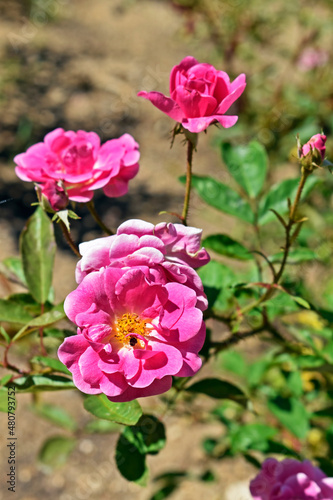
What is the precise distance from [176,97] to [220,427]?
1690mm

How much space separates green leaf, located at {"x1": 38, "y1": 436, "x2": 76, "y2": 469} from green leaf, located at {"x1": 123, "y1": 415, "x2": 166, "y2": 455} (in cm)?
81

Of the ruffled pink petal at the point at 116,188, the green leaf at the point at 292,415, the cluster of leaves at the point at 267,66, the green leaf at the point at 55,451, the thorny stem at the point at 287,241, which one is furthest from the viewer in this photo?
the cluster of leaves at the point at 267,66

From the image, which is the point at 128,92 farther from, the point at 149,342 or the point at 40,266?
the point at 149,342

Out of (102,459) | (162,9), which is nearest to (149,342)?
(102,459)

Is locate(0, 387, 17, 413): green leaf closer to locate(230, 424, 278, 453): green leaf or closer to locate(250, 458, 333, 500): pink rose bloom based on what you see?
locate(250, 458, 333, 500): pink rose bloom

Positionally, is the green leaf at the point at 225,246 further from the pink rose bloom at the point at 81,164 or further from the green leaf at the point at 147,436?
the green leaf at the point at 147,436

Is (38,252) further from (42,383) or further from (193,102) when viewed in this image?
(193,102)

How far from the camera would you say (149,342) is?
0.61 m

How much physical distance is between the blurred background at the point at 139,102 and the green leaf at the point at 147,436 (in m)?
1.00

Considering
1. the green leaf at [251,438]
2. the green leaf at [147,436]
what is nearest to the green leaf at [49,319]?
the green leaf at [147,436]

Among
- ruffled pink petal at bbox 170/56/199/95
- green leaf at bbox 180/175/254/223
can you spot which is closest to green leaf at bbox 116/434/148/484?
green leaf at bbox 180/175/254/223

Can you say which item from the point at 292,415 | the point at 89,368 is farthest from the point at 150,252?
the point at 292,415

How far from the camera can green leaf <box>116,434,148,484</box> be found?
0.79 m

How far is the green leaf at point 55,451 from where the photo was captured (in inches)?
60.5
